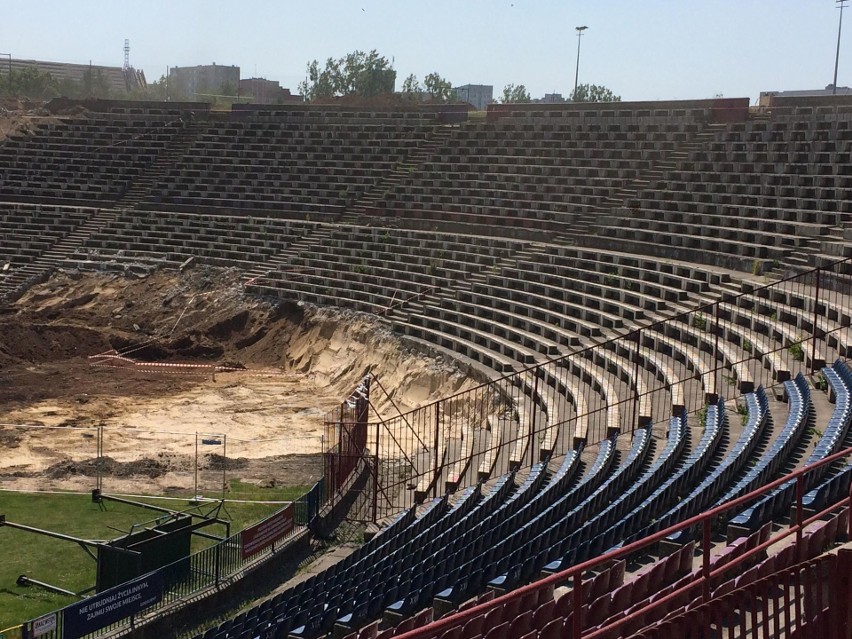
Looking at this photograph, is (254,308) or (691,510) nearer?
(691,510)

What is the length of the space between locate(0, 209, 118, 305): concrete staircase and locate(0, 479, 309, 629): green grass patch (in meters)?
20.4

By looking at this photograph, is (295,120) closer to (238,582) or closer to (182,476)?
(182,476)

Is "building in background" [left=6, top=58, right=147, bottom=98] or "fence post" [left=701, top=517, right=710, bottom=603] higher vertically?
"building in background" [left=6, top=58, right=147, bottom=98]

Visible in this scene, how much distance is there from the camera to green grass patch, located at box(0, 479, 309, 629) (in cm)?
1505

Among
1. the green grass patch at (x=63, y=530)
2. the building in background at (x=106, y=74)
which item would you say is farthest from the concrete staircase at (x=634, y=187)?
the building in background at (x=106, y=74)

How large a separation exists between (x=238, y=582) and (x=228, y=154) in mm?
32007

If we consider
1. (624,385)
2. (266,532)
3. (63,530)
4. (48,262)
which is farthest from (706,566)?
(48,262)

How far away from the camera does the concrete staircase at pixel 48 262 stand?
38438mm

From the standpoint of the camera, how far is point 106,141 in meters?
48.1

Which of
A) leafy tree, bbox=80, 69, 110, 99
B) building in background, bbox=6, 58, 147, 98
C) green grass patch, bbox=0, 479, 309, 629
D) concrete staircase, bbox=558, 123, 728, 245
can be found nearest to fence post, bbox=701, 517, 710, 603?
green grass patch, bbox=0, 479, 309, 629

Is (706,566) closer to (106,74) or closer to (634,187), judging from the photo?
(634,187)

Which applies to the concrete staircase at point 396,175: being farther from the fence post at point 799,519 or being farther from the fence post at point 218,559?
the fence post at point 799,519

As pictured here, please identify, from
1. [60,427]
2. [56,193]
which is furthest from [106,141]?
[60,427]

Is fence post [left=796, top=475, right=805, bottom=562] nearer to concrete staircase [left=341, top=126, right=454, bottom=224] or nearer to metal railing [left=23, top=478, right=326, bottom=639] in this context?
metal railing [left=23, top=478, right=326, bottom=639]
